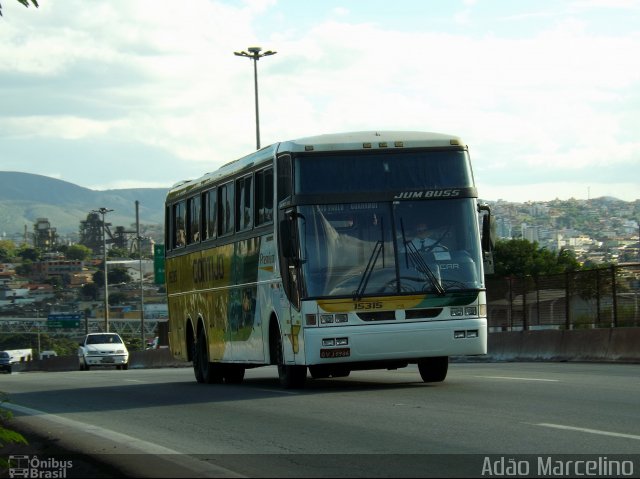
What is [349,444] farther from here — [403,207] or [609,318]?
[609,318]

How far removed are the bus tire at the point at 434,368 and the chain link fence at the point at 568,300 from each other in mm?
7841

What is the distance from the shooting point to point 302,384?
1936 centimetres

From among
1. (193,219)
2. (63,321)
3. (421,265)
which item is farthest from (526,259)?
(421,265)

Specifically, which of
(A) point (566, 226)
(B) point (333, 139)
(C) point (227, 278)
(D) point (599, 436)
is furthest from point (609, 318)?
(A) point (566, 226)

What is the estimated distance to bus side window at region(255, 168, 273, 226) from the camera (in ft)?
62.7

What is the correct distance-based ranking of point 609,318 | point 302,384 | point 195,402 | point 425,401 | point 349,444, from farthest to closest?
point 609,318 → point 302,384 → point 195,402 → point 425,401 → point 349,444

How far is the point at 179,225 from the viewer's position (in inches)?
1015

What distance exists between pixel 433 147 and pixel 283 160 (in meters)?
2.15

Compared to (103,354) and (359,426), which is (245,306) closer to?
(359,426)

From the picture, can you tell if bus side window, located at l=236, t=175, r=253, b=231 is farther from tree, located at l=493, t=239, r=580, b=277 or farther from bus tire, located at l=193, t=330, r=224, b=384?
tree, located at l=493, t=239, r=580, b=277

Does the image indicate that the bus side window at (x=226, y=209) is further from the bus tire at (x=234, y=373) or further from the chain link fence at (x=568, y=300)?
the chain link fence at (x=568, y=300)

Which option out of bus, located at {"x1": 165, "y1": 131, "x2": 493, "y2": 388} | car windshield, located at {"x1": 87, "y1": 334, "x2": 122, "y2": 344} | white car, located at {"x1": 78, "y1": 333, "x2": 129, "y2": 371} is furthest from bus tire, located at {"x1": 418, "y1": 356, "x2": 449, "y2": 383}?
car windshield, located at {"x1": 87, "y1": 334, "x2": 122, "y2": 344}

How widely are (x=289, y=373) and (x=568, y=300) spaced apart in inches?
451

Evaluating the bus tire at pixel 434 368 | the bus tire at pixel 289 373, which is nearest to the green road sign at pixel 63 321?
the bus tire at pixel 289 373
